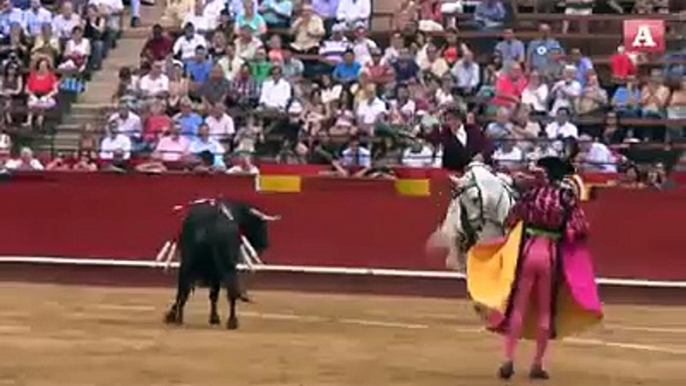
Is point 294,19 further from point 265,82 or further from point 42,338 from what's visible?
point 42,338

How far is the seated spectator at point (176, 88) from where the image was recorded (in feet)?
51.5

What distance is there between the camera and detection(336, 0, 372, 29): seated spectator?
1658 centimetres

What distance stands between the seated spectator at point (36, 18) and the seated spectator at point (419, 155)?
16.7 ft

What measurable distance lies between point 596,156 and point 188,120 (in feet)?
13.1

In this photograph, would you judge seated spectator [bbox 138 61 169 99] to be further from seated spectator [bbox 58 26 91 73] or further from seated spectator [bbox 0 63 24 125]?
seated spectator [bbox 0 63 24 125]

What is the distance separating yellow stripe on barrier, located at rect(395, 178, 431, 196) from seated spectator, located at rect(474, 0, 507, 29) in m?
2.62

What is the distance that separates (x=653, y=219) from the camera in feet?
44.7

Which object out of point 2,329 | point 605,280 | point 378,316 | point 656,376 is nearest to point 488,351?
point 656,376

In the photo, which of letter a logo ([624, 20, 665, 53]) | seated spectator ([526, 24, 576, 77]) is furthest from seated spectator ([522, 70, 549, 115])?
letter a logo ([624, 20, 665, 53])

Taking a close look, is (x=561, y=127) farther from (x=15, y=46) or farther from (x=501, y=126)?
(x=15, y=46)

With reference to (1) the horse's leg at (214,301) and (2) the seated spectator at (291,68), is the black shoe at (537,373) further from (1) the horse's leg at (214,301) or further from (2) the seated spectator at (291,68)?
(2) the seated spectator at (291,68)

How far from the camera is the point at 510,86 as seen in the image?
14.9 meters

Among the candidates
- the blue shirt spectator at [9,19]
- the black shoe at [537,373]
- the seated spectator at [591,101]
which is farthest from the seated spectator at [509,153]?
the blue shirt spectator at [9,19]

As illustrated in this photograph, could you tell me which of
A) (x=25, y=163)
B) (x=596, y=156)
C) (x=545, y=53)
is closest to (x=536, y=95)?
(x=545, y=53)
